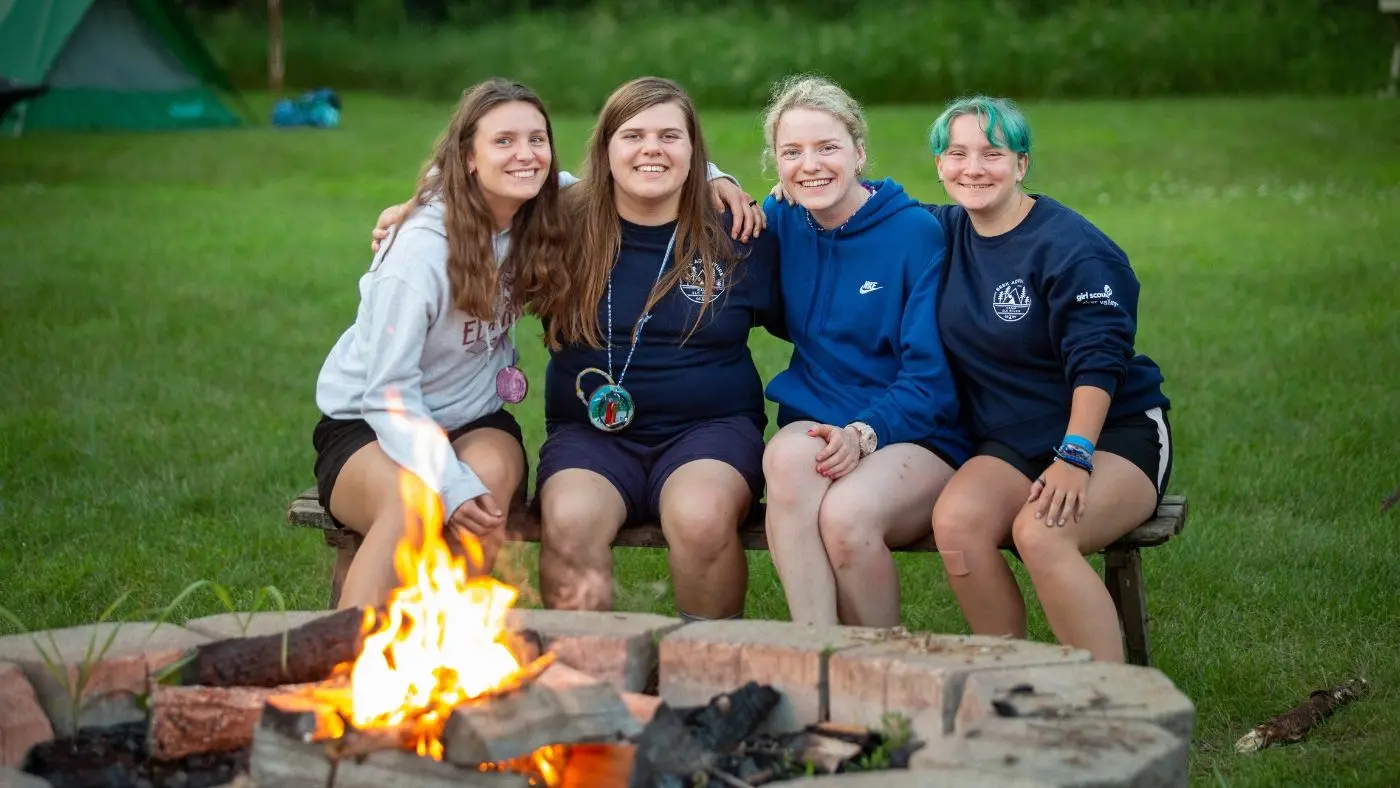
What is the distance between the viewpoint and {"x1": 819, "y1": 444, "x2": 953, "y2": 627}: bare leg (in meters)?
3.71

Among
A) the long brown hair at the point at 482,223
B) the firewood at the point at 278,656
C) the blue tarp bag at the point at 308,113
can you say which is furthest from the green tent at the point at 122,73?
the firewood at the point at 278,656

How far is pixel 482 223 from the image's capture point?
4.05 metres

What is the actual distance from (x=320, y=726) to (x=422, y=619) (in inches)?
15.0

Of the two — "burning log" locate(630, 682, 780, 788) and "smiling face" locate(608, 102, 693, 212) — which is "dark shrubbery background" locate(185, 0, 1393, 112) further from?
"burning log" locate(630, 682, 780, 788)

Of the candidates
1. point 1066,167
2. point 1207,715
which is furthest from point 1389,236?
point 1207,715

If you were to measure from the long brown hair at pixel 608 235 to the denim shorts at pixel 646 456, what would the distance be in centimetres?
24

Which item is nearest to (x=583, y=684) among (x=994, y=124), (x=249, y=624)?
(x=249, y=624)

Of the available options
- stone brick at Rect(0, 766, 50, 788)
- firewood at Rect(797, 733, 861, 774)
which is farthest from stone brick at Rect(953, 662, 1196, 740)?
stone brick at Rect(0, 766, 50, 788)

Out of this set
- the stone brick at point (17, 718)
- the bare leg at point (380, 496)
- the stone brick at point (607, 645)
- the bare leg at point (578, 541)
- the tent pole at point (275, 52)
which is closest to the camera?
the stone brick at point (17, 718)

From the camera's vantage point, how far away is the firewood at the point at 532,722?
2.69 m

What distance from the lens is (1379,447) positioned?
6.06 m

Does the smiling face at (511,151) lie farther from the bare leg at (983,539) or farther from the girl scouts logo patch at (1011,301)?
the bare leg at (983,539)

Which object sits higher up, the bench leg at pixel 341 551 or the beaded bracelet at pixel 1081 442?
the beaded bracelet at pixel 1081 442

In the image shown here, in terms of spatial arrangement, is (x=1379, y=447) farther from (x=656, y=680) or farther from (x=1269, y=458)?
(x=656, y=680)
